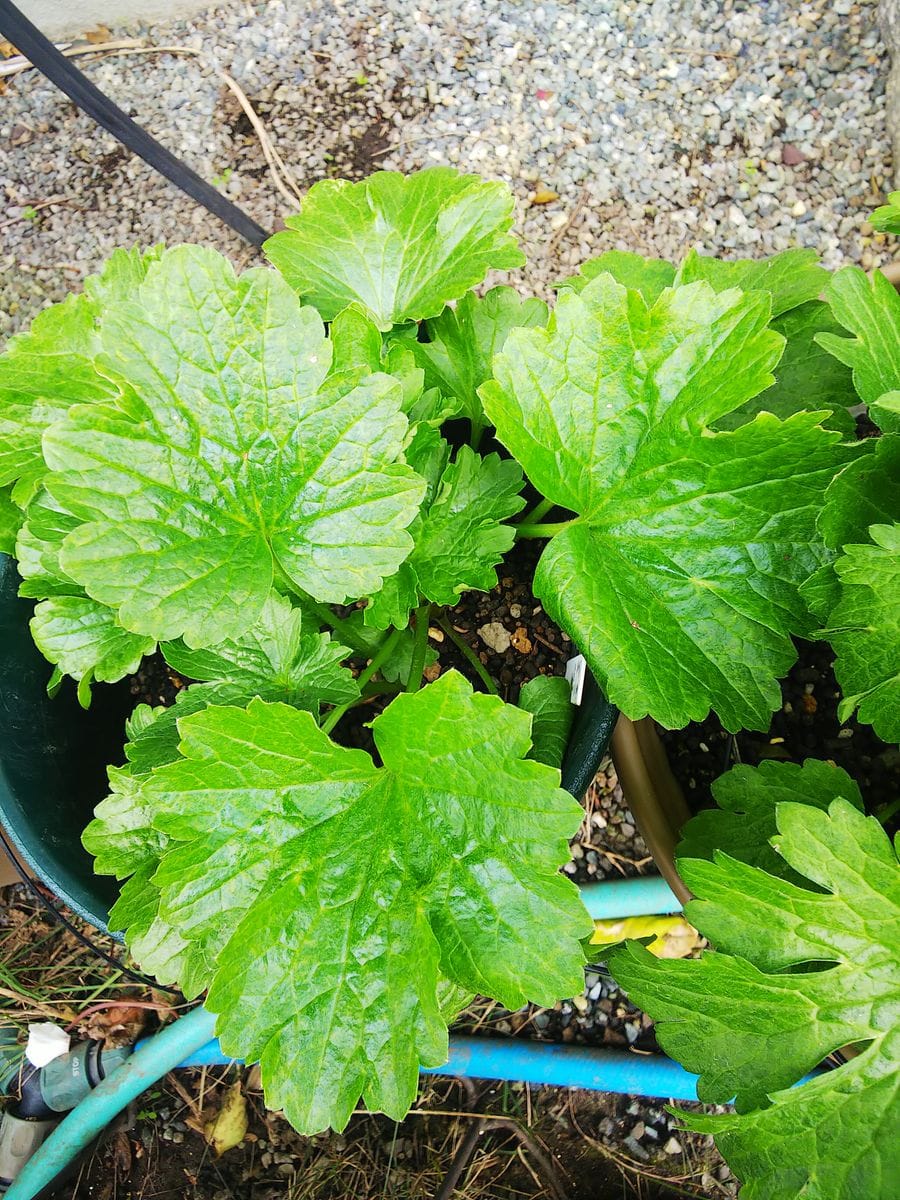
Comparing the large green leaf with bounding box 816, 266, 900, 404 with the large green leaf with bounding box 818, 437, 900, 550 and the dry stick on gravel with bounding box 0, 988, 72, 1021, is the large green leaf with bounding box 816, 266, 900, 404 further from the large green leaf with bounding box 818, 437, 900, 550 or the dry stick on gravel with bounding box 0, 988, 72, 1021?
the dry stick on gravel with bounding box 0, 988, 72, 1021

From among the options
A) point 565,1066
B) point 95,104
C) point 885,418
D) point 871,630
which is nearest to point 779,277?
point 885,418

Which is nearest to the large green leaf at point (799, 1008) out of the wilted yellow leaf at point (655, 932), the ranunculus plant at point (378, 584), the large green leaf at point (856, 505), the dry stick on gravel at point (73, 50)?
the ranunculus plant at point (378, 584)

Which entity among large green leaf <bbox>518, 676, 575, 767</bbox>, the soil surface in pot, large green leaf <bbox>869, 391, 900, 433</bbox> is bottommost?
the soil surface in pot

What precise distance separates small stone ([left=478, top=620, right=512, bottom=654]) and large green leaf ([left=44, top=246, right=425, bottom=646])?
11.0 inches

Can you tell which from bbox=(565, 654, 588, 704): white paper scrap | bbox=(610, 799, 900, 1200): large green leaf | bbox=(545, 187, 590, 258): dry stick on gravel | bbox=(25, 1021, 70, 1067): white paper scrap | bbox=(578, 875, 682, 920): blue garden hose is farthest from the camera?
bbox=(545, 187, 590, 258): dry stick on gravel

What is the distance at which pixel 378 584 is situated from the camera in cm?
69

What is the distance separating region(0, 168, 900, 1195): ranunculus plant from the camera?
26.0 inches

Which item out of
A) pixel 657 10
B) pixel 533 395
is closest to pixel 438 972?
pixel 533 395

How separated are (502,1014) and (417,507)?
91 cm

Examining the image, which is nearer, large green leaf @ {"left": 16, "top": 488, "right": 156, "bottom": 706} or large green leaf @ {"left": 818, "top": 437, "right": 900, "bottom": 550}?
large green leaf @ {"left": 818, "top": 437, "right": 900, "bottom": 550}

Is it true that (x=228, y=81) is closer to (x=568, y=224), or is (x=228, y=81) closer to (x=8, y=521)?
(x=568, y=224)

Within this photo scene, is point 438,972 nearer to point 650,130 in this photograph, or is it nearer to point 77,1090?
point 77,1090

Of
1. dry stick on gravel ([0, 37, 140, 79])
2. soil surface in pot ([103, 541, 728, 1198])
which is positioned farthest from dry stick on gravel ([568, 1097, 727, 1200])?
dry stick on gravel ([0, 37, 140, 79])

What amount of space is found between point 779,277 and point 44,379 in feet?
2.11
